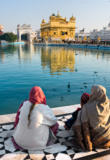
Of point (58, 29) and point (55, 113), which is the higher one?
point (58, 29)

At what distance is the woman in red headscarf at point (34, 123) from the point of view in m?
2.02

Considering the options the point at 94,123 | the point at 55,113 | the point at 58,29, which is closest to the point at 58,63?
the point at 55,113

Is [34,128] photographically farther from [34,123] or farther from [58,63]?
[58,63]

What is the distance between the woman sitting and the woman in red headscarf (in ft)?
1.34

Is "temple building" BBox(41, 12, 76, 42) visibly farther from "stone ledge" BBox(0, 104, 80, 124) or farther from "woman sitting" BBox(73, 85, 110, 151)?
"woman sitting" BBox(73, 85, 110, 151)

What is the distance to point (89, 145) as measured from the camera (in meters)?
2.13

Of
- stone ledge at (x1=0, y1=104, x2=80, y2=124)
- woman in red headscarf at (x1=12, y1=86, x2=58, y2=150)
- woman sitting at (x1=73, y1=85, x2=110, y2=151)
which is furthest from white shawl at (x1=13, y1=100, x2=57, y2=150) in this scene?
stone ledge at (x1=0, y1=104, x2=80, y2=124)

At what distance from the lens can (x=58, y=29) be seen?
171 feet

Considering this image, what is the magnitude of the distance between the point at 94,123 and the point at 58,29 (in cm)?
5254

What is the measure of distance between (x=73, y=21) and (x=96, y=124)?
5551cm

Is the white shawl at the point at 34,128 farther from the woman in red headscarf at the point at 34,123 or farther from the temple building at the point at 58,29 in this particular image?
the temple building at the point at 58,29

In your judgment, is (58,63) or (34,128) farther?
(58,63)

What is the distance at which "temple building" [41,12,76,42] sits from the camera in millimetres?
51062

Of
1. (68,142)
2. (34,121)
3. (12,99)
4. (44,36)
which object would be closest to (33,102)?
(34,121)
